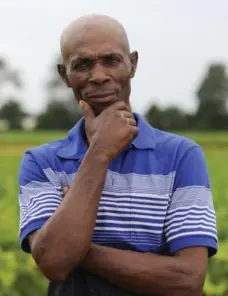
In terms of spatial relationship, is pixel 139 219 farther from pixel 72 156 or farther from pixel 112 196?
pixel 72 156

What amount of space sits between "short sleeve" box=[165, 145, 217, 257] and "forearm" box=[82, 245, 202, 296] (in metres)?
0.05

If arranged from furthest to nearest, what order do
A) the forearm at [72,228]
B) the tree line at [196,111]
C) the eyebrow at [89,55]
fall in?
1. the tree line at [196,111]
2. the eyebrow at [89,55]
3. the forearm at [72,228]

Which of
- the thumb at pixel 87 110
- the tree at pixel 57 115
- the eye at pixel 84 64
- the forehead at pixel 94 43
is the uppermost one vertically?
the forehead at pixel 94 43

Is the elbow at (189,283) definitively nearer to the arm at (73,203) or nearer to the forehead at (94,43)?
the arm at (73,203)

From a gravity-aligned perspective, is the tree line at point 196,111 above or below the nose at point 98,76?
below

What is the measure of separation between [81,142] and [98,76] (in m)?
0.19

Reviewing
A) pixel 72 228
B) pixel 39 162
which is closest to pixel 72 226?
pixel 72 228

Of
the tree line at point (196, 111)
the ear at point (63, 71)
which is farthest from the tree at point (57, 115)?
the ear at point (63, 71)

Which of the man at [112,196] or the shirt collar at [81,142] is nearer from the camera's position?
the man at [112,196]

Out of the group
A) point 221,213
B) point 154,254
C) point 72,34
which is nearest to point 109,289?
point 154,254

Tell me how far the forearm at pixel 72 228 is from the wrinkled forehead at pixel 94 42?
0.28 m

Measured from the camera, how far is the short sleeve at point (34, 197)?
197 centimetres

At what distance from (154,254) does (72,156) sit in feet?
1.00

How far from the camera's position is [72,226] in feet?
6.11
